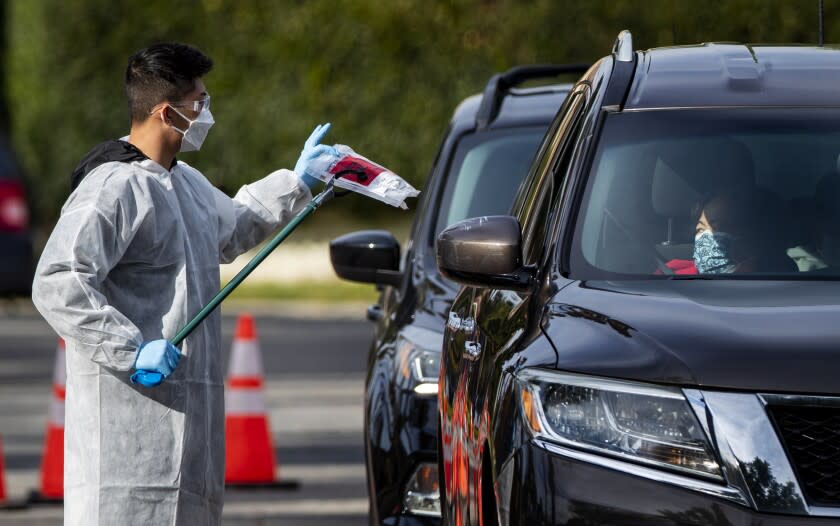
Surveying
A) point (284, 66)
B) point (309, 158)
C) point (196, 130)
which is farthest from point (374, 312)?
point (284, 66)

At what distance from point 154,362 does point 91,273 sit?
29cm

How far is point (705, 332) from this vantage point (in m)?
4.02

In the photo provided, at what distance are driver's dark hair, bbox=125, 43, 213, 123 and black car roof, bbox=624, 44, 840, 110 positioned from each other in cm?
126

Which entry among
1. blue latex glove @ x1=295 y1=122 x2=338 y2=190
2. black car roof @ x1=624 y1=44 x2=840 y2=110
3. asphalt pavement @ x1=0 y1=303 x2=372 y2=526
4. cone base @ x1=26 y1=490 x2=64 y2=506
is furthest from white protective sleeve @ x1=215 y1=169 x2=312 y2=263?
cone base @ x1=26 y1=490 x2=64 y2=506

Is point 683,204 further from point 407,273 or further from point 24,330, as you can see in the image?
point 24,330

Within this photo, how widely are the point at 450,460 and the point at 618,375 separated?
1.33 m

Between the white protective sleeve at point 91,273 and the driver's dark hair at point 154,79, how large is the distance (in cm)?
31

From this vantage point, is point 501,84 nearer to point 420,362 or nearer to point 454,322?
point 420,362

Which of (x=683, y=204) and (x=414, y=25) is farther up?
(x=414, y=25)

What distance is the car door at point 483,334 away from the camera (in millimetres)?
4539

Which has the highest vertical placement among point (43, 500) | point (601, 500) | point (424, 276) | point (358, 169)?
point (358, 169)

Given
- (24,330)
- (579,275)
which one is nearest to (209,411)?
(579,275)

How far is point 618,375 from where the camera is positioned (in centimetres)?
396

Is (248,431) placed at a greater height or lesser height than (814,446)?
lesser
